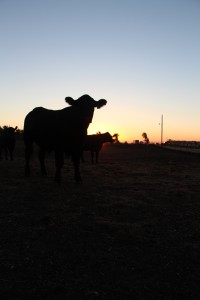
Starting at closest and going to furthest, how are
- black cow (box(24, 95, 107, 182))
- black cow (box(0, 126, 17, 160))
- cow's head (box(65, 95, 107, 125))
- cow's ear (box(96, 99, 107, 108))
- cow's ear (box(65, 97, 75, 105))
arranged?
black cow (box(24, 95, 107, 182)) → cow's head (box(65, 95, 107, 125)) → cow's ear (box(65, 97, 75, 105)) → cow's ear (box(96, 99, 107, 108)) → black cow (box(0, 126, 17, 160))

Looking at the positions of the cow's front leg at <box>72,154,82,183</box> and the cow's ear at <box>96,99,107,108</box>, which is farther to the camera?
the cow's ear at <box>96,99,107,108</box>

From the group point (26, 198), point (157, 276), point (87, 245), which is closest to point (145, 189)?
point (26, 198)

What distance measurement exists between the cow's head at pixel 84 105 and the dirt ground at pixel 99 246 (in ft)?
11.1

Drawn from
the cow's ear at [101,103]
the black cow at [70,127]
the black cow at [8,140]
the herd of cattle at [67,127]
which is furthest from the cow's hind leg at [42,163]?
the black cow at [8,140]

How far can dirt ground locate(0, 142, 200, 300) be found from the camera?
389cm

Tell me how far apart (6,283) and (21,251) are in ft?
3.15

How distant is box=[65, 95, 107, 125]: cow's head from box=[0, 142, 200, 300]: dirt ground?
3396 mm

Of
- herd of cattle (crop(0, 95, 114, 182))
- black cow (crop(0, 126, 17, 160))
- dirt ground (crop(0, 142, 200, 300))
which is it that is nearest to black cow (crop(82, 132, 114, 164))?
black cow (crop(0, 126, 17, 160))

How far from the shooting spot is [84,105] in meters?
12.2

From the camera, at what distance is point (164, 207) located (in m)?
7.86

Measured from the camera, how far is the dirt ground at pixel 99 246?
389 centimetres

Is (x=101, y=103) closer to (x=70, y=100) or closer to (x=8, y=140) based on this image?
(x=70, y=100)

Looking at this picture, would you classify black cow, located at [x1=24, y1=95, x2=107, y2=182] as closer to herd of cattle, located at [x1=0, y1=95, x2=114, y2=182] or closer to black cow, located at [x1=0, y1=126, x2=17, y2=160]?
herd of cattle, located at [x1=0, y1=95, x2=114, y2=182]

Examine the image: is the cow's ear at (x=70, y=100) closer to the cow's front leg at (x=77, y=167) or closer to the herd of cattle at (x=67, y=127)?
the herd of cattle at (x=67, y=127)
